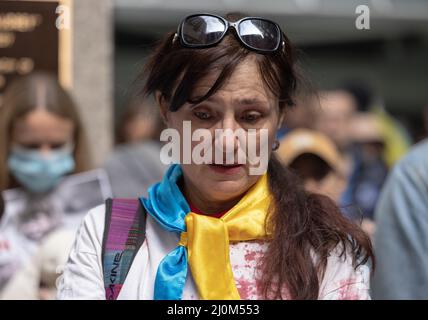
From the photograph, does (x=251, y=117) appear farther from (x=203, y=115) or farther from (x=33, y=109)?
(x=33, y=109)

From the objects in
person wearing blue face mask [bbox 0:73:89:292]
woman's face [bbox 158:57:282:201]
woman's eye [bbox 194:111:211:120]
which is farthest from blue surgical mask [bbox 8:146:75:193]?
woman's eye [bbox 194:111:211:120]

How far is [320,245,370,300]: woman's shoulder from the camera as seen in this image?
7.37 feet

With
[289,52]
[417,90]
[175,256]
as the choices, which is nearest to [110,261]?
[175,256]

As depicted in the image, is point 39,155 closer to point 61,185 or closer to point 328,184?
point 61,185

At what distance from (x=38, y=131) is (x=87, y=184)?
1.19 feet

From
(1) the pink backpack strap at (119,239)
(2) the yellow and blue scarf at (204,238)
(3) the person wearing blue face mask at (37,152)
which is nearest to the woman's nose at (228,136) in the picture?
(2) the yellow and blue scarf at (204,238)

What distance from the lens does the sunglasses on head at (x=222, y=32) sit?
2285 mm

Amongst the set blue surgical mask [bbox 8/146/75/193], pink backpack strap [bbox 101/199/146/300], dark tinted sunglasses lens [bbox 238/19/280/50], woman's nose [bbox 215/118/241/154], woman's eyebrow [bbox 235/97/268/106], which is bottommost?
pink backpack strap [bbox 101/199/146/300]

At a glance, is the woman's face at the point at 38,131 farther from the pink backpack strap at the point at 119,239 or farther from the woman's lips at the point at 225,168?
the woman's lips at the point at 225,168

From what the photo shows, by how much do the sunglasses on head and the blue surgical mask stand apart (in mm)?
2207

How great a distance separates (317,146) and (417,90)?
774 centimetres

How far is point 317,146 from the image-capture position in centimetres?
519

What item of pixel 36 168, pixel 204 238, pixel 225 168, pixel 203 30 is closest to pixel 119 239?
pixel 204 238

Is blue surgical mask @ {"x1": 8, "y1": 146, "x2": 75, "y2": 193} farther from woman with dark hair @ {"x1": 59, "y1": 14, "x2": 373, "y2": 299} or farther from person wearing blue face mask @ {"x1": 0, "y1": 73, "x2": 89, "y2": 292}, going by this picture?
woman with dark hair @ {"x1": 59, "y1": 14, "x2": 373, "y2": 299}
